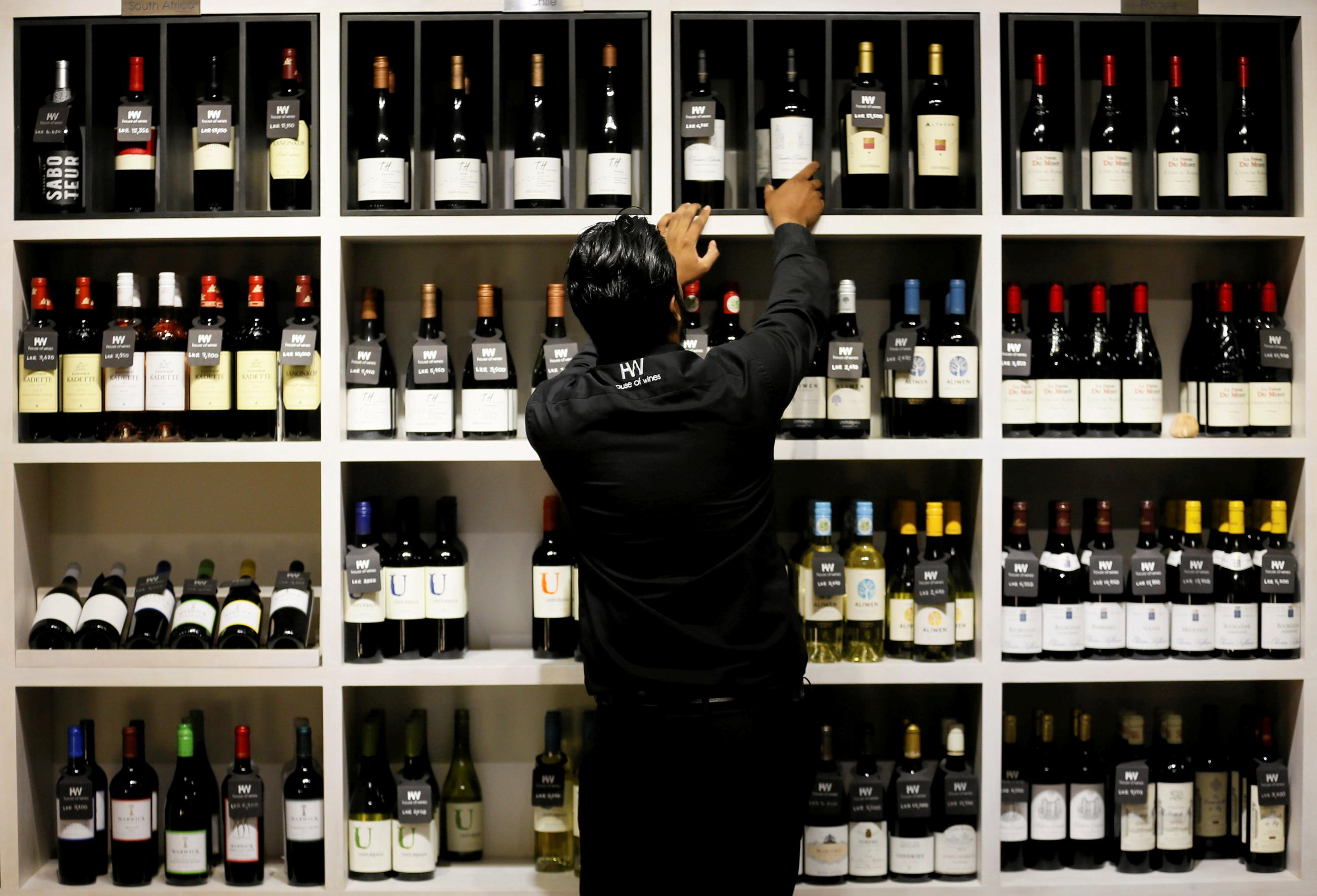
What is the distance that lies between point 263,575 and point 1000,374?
5.65 feet

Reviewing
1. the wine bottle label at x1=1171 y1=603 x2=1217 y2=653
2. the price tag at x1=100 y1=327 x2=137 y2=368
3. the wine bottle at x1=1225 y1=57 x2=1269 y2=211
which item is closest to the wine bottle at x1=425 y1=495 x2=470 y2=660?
the price tag at x1=100 y1=327 x2=137 y2=368

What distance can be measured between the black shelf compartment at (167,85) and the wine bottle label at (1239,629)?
2.10m

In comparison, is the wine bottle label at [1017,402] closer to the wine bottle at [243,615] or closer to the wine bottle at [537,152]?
the wine bottle at [537,152]

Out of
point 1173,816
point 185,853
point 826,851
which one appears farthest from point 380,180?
point 1173,816

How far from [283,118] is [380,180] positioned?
24 cm

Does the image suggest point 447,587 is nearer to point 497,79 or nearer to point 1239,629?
point 497,79

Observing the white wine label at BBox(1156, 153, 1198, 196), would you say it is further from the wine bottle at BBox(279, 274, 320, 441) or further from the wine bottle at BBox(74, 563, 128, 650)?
the wine bottle at BBox(74, 563, 128, 650)

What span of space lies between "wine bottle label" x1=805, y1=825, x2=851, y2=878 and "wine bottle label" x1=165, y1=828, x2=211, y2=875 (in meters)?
1.28

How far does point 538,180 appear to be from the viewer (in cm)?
223

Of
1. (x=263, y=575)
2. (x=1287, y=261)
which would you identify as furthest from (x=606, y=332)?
(x=1287, y=261)

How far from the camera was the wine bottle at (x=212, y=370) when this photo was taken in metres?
2.22

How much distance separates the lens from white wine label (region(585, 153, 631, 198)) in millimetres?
2209

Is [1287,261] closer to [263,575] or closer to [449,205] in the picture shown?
[449,205]

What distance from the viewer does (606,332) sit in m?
1.73
